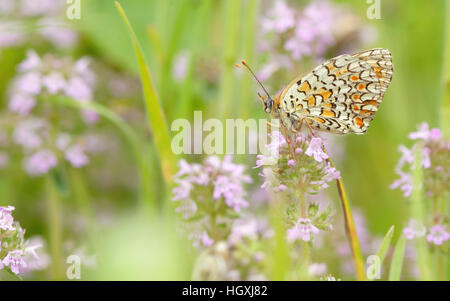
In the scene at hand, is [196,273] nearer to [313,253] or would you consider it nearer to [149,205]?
[149,205]

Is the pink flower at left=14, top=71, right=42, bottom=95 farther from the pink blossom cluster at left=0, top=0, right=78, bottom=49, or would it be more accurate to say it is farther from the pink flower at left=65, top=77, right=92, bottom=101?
the pink blossom cluster at left=0, top=0, right=78, bottom=49

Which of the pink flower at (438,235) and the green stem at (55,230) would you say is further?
the green stem at (55,230)

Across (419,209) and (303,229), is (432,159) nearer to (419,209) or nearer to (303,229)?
(419,209)

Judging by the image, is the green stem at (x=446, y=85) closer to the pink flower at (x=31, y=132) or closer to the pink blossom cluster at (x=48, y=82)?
the pink blossom cluster at (x=48, y=82)

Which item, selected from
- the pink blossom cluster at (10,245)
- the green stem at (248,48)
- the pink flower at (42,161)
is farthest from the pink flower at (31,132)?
the pink blossom cluster at (10,245)

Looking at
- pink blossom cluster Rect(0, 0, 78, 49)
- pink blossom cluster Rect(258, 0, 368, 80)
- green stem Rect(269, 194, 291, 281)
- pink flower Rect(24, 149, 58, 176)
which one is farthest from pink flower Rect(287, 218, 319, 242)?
pink blossom cluster Rect(0, 0, 78, 49)
